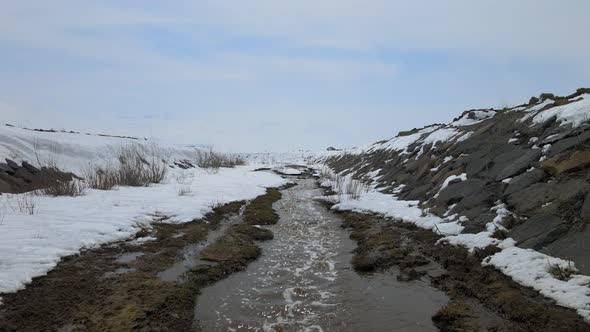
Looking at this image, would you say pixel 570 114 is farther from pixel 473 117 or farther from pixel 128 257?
pixel 128 257

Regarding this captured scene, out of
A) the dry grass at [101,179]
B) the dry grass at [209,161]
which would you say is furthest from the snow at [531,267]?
the dry grass at [209,161]

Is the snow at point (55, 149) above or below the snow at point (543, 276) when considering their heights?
above

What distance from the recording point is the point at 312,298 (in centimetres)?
575

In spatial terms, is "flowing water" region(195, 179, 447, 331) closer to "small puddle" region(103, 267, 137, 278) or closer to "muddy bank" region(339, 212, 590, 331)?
"muddy bank" region(339, 212, 590, 331)

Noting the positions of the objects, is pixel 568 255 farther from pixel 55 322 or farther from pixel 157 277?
pixel 55 322

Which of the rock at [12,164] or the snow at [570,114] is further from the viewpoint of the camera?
the rock at [12,164]

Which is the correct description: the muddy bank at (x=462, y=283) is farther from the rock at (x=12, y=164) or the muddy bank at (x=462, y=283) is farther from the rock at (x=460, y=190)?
the rock at (x=12, y=164)

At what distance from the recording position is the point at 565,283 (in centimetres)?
479

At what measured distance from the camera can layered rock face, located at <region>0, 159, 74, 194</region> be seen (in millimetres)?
10617

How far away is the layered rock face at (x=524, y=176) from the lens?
5883mm

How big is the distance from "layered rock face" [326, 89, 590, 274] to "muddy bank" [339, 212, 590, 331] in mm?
848

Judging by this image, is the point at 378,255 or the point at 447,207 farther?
the point at 447,207

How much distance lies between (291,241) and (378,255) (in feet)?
8.12

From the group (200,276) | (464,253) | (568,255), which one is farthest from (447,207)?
(200,276)
